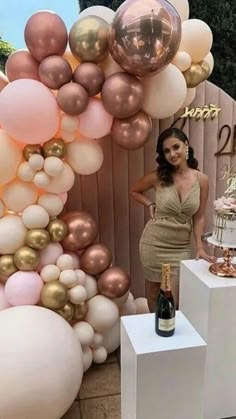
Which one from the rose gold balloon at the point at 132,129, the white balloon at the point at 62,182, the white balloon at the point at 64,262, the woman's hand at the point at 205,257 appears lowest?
the white balloon at the point at 64,262

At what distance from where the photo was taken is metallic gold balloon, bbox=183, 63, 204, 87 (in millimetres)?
2141

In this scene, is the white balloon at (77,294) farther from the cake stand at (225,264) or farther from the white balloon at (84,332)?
→ the cake stand at (225,264)

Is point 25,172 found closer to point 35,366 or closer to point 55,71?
point 55,71

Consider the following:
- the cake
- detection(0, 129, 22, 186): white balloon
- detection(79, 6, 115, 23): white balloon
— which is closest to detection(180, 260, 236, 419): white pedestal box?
the cake

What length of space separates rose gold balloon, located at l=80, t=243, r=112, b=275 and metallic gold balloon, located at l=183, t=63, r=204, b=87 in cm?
112

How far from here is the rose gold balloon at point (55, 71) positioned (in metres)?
1.80

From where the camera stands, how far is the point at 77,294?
6.54ft

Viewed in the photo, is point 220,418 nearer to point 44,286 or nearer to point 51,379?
point 51,379

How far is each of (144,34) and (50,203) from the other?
978mm

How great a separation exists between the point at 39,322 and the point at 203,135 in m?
1.80

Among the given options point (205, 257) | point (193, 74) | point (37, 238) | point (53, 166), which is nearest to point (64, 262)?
point (37, 238)

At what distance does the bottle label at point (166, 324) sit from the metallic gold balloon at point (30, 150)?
43.3 inches

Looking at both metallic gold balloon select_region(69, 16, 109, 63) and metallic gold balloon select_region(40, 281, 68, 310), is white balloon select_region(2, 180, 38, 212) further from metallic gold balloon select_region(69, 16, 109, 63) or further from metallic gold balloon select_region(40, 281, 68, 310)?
metallic gold balloon select_region(69, 16, 109, 63)

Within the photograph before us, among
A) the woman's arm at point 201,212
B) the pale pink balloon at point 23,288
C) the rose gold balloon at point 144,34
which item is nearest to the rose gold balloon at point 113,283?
the pale pink balloon at point 23,288
